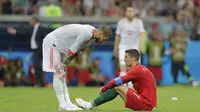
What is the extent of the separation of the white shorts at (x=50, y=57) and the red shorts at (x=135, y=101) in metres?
1.85

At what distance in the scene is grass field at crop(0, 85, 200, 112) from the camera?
1408cm

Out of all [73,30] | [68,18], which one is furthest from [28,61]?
[73,30]

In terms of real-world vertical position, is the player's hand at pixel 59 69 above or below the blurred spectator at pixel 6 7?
below

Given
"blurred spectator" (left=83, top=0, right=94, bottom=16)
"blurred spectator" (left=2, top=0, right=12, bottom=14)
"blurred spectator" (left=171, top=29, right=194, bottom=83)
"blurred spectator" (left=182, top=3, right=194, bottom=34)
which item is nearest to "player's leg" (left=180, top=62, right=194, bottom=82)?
"blurred spectator" (left=171, top=29, right=194, bottom=83)

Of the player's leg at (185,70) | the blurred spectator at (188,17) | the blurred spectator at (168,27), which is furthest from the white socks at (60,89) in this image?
the blurred spectator at (188,17)

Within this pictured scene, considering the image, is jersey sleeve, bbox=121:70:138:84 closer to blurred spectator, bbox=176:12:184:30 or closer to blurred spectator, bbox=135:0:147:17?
blurred spectator, bbox=176:12:184:30

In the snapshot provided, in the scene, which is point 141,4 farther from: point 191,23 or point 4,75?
point 4,75

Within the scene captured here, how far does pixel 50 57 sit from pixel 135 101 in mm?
2172

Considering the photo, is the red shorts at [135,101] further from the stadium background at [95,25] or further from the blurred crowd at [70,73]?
the blurred crowd at [70,73]

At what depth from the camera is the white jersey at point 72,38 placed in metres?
12.8

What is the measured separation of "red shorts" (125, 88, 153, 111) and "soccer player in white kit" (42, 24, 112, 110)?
3.88ft

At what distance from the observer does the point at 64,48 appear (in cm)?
1345

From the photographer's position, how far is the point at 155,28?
974 inches

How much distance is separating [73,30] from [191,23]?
15217 millimetres
